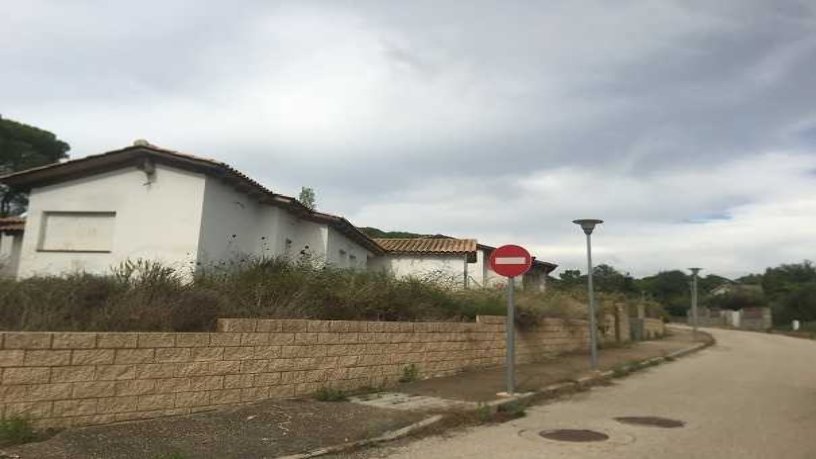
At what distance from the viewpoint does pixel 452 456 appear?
6.94 meters

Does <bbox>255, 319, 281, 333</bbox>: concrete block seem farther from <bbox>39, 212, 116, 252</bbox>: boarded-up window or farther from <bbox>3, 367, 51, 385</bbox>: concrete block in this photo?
<bbox>39, 212, 116, 252</bbox>: boarded-up window

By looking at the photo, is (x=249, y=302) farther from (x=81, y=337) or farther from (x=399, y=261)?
(x=399, y=261)

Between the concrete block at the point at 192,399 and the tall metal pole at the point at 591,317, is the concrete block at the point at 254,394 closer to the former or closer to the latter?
the concrete block at the point at 192,399

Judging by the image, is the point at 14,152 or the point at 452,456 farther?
the point at 14,152

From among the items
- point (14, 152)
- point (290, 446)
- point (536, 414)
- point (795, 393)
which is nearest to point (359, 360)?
point (536, 414)

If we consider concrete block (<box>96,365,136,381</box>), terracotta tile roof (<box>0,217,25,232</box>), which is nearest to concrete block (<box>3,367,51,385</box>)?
concrete block (<box>96,365,136,381</box>)

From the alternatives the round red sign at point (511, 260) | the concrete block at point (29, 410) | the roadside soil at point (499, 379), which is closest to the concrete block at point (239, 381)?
the concrete block at point (29, 410)

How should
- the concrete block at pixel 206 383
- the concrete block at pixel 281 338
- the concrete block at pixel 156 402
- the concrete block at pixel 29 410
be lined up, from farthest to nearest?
the concrete block at pixel 281 338 → the concrete block at pixel 206 383 → the concrete block at pixel 156 402 → the concrete block at pixel 29 410

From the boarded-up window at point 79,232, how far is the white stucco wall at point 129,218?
3cm

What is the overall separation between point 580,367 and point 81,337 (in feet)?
41.1

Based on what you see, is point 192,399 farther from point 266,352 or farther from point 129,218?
point 129,218

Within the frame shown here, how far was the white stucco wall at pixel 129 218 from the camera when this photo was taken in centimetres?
1516

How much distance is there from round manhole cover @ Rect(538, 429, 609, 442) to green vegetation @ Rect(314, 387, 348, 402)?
310cm

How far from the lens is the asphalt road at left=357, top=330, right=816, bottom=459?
720 cm
